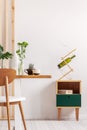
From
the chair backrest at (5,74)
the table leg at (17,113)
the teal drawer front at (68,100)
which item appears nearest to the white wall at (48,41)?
the teal drawer front at (68,100)

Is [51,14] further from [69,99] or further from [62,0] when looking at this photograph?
[69,99]

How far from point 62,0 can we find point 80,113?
1998mm

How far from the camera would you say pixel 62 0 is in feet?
17.3

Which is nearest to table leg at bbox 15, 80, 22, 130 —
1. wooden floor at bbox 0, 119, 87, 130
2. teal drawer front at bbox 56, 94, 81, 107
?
wooden floor at bbox 0, 119, 87, 130

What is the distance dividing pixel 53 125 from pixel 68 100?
0.59 m

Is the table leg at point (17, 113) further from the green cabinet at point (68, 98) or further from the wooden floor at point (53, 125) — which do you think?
the green cabinet at point (68, 98)

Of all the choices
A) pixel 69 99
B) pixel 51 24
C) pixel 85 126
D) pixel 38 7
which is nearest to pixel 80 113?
pixel 69 99

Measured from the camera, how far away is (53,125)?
14.9ft

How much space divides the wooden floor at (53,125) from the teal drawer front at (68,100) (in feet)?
0.96

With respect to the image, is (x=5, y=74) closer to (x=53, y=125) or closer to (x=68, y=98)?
(x=53, y=125)

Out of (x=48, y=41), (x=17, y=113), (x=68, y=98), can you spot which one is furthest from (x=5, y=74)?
(x=48, y=41)

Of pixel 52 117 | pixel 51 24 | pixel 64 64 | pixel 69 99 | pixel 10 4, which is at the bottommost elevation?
pixel 52 117

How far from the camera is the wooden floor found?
4263 millimetres

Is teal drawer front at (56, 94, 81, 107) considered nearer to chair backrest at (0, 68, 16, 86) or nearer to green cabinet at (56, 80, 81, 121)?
green cabinet at (56, 80, 81, 121)
